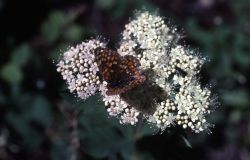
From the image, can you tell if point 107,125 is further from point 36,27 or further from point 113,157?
point 36,27

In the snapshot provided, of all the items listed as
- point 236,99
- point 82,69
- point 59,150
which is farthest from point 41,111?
point 236,99

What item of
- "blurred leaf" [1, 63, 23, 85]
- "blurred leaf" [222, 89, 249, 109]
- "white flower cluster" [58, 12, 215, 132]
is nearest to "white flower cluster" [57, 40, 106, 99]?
"white flower cluster" [58, 12, 215, 132]

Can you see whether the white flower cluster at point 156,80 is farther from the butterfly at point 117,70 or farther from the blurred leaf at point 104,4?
the blurred leaf at point 104,4

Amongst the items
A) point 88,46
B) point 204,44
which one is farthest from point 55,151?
point 204,44

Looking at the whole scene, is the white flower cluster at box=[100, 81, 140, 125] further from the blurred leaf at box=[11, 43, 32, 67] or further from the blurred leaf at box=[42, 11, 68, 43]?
the blurred leaf at box=[42, 11, 68, 43]

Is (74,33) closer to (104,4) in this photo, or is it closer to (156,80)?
(104,4)
